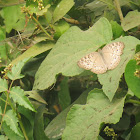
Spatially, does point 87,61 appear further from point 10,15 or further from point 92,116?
point 10,15

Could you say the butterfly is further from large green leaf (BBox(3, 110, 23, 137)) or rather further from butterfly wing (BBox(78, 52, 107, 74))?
large green leaf (BBox(3, 110, 23, 137))

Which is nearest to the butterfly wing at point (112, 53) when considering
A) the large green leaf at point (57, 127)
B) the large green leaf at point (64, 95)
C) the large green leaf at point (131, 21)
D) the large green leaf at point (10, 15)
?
the large green leaf at point (131, 21)

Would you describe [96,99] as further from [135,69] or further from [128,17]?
[128,17]

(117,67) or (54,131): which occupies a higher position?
(117,67)

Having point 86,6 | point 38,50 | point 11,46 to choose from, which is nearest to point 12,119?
point 38,50

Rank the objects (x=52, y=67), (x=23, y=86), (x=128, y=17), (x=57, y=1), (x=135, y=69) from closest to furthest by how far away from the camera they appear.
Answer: (x=135, y=69), (x=52, y=67), (x=128, y=17), (x=57, y=1), (x=23, y=86)

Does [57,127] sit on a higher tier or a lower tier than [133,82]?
lower

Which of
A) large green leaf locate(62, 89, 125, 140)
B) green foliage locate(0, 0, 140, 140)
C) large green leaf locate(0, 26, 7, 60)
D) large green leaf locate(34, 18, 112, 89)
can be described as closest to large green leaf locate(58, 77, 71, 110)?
green foliage locate(0, 0, 140, 140)

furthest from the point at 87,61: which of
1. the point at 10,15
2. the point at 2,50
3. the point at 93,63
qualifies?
the point at 10,15
